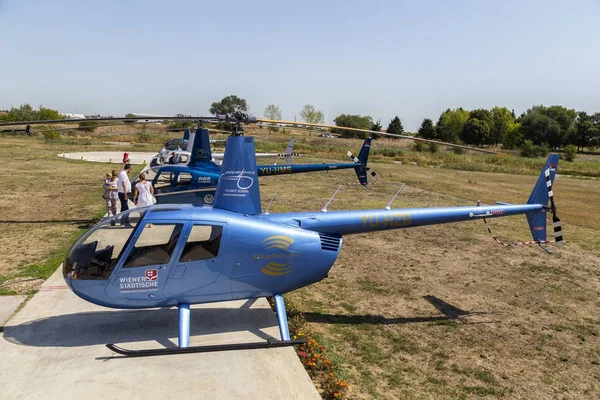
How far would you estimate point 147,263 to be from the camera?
646 centimetres

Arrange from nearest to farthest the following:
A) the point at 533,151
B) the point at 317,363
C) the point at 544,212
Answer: the point at 317,363 < the point at 544,212 < the point at 533,151

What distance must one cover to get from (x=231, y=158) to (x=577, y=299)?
336 inches

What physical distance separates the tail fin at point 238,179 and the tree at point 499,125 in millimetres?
111425

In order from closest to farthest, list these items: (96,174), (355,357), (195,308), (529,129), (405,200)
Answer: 1. (355,357)
2. (195,308)
3. (405,200)
4. (96,174)
5. (529,129)

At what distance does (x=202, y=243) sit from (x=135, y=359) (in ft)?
6.54

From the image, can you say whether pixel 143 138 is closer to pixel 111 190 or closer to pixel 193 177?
pixel 193 177

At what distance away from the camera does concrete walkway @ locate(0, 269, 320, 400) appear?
219 inches

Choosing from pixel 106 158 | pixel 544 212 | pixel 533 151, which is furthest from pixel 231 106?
pixel 533 151

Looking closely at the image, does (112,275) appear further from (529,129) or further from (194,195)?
(529,129)

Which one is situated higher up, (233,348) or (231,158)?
(231,158)

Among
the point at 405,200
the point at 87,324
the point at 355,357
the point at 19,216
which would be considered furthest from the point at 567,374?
the point at 19,216

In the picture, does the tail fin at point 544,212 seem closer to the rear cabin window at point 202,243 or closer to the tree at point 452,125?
the rear cabin window at point 202,243

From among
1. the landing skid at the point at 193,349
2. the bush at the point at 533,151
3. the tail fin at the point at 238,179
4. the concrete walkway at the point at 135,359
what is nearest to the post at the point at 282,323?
the landing skid at the point at 193,349

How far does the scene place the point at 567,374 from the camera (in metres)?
6.61
